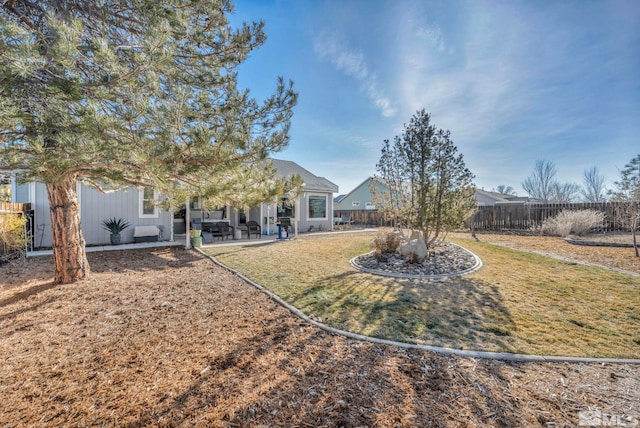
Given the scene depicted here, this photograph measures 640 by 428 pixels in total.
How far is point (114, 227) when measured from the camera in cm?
885

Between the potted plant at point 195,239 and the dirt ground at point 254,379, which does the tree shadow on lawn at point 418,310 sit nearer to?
the dirt ground at point 254,379

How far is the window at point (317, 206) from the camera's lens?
15164 millimetres

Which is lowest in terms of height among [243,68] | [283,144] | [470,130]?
[283,144]

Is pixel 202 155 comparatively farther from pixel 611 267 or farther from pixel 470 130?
pixel 470 130

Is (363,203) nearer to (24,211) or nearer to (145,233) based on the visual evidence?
(145,233)

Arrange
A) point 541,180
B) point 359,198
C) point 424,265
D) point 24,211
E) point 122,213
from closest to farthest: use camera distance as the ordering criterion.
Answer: point 424,265, point 24,211, point 122,213, point 359,198, point 541,180

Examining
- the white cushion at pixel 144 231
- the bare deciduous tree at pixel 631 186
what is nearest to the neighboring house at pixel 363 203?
the bare deciduous tree at pixel 631 186

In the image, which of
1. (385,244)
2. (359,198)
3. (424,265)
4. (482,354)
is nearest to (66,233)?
(482,354)

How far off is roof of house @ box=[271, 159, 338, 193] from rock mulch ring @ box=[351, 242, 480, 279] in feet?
26.6

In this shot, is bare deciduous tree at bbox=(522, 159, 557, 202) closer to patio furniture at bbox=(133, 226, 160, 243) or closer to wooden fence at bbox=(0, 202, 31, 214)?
patio furniture at bbox=(133, 226, 160, 243)

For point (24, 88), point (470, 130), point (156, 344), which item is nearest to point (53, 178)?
point (24, 88)

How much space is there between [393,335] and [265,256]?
5.35 meters

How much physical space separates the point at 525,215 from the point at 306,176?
13.5 meters

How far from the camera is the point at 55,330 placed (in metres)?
3.13
